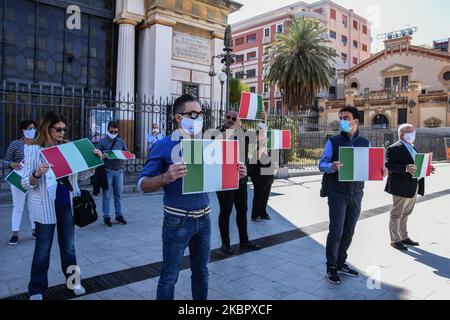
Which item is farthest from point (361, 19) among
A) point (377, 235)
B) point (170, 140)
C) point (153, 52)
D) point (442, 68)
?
point (170, 140)

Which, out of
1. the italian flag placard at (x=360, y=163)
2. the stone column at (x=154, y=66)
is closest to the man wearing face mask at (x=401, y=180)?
the italian flag placard at (x=360, y=163)

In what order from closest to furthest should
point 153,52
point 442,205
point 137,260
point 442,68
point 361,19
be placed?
point 137,260
point 442,205
point 153,52
point 442,68
point 361,19

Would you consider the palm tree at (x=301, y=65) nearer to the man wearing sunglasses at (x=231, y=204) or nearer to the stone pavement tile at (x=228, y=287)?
the man wearing sunglasses at (x=231, y=204)

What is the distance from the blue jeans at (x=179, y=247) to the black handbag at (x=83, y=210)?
4.25 feet

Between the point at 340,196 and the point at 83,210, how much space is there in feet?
9.75

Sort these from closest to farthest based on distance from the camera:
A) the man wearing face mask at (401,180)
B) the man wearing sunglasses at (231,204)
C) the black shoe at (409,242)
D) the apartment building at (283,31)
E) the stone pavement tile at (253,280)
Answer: the stone pavement tile at (253,280), the man wearing sunglasses at (231,204), the man wearing face mask at (401,180), the black shoe at (409,242), the apartment building at (283,31)

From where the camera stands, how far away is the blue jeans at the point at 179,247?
291 centimetres

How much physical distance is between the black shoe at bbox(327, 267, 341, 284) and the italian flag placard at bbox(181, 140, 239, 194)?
200 cm

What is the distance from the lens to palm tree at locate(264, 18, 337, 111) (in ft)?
94.6

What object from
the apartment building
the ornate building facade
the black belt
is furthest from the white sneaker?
the apartment building

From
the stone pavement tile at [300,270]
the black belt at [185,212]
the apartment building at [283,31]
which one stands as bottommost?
the stone pavement tile at [300,270]
